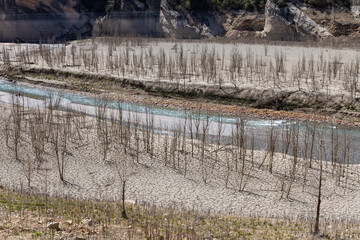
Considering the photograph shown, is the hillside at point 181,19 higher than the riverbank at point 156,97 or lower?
higher

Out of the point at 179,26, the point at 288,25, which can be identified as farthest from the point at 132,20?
the point at 288,25

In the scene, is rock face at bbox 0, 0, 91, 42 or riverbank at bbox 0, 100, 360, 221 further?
rock face at bbox 0, 0, 91, 42

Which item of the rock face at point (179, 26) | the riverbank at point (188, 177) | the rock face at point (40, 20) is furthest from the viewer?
the rock face at point (40, 20)

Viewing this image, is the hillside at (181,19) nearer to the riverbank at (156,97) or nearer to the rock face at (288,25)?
the rock face at (288,25)

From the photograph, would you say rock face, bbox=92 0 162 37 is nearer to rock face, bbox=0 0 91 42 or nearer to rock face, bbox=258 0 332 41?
rock face, bbox=0 0 91 42

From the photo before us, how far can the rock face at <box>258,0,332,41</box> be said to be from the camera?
4819 centimetres

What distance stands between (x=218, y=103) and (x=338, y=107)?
677 centimetres

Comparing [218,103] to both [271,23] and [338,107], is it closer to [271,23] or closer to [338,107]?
[338,107]

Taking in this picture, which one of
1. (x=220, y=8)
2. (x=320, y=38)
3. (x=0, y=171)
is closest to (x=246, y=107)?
(x=0, y=171)

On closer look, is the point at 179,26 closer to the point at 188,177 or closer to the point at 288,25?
the point at 288,25

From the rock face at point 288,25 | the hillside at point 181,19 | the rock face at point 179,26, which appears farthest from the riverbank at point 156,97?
the rock face at point 288,25

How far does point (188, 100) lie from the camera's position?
29.2 m

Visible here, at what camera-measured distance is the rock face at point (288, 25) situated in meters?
48.2

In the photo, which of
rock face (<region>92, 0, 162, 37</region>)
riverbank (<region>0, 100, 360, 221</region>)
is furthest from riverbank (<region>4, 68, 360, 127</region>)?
rock face (<region>92, 0, 162, 37</region>)
